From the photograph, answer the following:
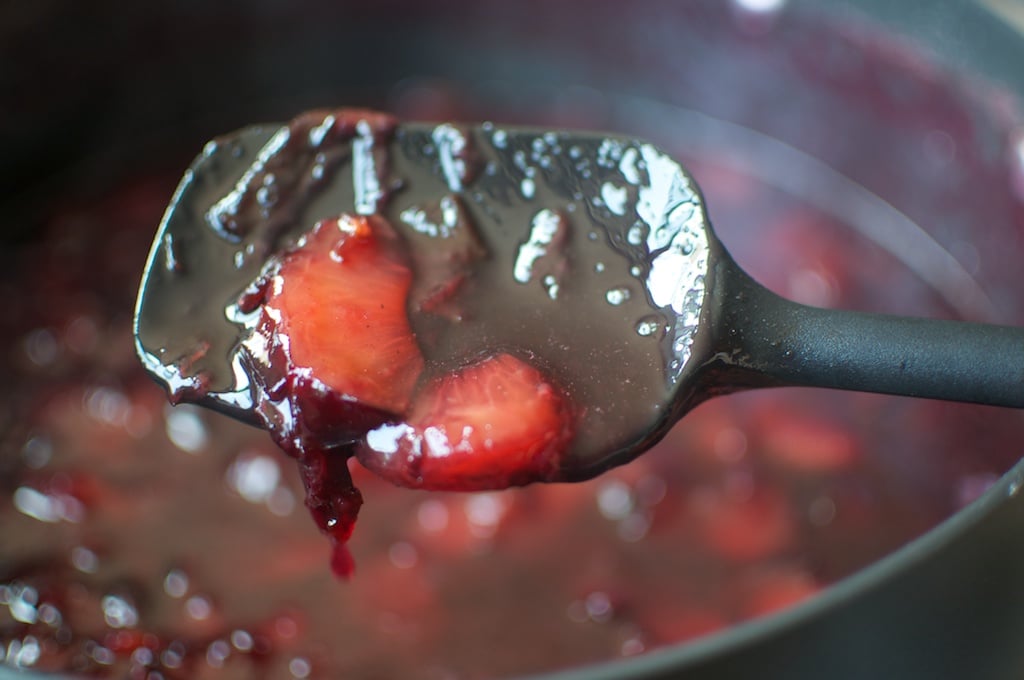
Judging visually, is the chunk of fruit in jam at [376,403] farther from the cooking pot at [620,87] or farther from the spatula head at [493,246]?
the cooking pot at [620,87]

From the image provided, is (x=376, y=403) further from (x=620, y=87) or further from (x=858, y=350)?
(x=620, y=87)

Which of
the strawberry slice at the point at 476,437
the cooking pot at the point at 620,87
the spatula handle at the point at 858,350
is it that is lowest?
the cooking pot at the point at 620,87

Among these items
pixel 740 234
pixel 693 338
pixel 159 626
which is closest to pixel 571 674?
pixel 693 338

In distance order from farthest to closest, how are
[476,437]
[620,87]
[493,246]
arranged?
1. [620,87]
2. [493,246]
3. [476,437]

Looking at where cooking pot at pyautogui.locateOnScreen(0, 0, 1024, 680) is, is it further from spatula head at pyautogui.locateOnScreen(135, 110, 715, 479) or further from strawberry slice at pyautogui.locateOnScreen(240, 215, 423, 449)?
strawberry slice at pyautogui.locateOnScreen(240, 215, 423, 449)

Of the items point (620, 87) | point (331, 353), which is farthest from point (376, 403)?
point (620, 87)

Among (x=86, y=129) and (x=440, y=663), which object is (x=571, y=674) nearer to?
(x=440, y=663)

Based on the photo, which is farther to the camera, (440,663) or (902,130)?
(902,130)

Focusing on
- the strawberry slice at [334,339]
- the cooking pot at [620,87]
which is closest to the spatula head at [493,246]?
the strawberry slice at [334,339]
